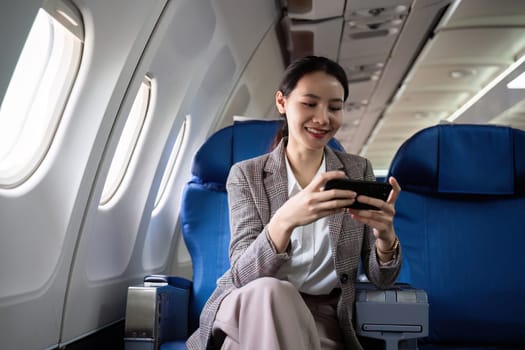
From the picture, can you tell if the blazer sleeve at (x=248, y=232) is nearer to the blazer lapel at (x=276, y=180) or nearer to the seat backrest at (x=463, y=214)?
the blazer lapel at (x=276, y=180)

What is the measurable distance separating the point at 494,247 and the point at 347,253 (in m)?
1.01

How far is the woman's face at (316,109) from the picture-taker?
7.42 feet

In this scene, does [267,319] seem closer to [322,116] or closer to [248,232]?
[248,232]

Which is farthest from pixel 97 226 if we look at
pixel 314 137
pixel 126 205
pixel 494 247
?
pixel 494 247

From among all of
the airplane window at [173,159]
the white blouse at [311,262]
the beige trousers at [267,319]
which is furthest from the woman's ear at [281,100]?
the airplane window at [173,159]

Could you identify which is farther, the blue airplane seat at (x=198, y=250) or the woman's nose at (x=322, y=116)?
the blue airplane seat at (x=198, y=250)

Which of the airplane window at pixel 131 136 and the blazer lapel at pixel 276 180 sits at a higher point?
the airplane window at pixel 131 136

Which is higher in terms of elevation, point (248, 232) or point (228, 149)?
point (228, 149)

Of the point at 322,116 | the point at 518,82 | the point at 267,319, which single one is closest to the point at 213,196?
the point at 322,116

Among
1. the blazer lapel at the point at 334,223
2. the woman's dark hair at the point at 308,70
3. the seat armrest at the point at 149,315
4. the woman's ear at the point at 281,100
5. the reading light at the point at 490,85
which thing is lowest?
the seat armrest at the point at 149,315

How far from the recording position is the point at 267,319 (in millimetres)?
1747

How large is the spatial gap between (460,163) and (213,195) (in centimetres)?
122

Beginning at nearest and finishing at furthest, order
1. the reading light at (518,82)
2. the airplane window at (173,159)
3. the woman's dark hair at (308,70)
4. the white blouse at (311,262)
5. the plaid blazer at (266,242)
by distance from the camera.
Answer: the plaid blazer at (266,242) < the white blouse at (311,262) < the woman's dark hair at (308,70) < the airplane window at (173,159) < the reading light at (518,82)

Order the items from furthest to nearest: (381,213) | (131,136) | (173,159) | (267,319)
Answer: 1. (173,159)
2. (131,136)
3. (381,213)
4. (267,319)
